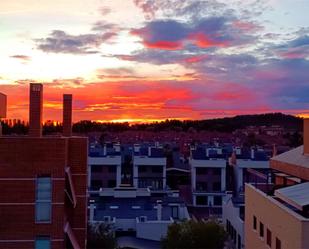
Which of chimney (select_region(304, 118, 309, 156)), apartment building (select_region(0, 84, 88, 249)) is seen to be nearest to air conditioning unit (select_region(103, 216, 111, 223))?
apartment building (select_region(0, 84, 88, 249))

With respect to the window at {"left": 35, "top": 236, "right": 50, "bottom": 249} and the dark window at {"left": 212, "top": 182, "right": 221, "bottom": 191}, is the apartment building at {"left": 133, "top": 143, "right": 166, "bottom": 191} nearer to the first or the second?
the dark window at {"left": 212, "top": 182, "right": 221, "bottom": 191}

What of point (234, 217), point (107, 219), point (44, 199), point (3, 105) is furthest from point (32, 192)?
point (234, 217)

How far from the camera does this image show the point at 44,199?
18547 millimetres

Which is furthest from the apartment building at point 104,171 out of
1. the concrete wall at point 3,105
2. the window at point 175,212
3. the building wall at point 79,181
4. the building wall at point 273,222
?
the building wall at point 273,222

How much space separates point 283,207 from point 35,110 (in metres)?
9.48

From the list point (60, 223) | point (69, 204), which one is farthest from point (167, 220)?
point (60, 223)

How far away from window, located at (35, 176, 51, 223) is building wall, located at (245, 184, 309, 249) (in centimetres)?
665

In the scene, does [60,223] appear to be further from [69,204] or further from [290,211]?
[290,211]

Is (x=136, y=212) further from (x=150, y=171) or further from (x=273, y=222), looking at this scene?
(x=273, y=222)

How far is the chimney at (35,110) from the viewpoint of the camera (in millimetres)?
19469

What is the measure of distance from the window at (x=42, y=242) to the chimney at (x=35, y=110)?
3694 millimetres

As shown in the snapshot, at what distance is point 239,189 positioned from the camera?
56.0m

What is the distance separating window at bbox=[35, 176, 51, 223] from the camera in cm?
1850

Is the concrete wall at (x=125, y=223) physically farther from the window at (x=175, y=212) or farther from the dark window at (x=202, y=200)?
the dark window at (x=202, y=200)
